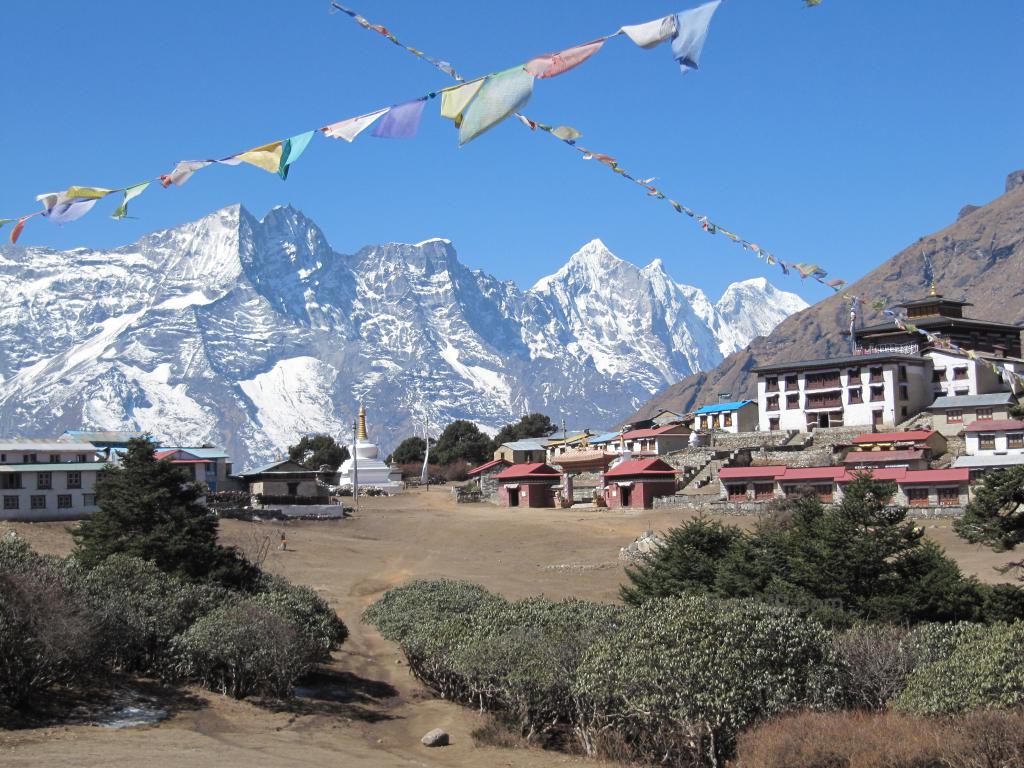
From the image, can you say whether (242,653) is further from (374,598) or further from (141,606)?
(374,598)

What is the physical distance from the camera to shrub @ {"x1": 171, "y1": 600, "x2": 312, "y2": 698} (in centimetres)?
3130

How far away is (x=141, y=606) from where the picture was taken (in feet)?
109

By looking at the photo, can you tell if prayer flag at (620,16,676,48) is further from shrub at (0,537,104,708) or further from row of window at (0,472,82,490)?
row of window at (0,472,82,490)

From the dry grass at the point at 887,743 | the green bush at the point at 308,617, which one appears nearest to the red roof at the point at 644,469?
the green bush at the point at 308,617

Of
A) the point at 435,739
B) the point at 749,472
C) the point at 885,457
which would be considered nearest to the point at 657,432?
the point at 749,472

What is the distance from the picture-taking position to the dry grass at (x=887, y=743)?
20.5 m

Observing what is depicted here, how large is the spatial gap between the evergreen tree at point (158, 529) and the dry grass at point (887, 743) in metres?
21.8

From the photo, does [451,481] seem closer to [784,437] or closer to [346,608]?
[784,437]

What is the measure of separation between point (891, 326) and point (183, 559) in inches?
2898

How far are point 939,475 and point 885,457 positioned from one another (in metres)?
7.12

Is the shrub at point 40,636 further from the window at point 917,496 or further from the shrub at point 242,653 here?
the window at point 917,496

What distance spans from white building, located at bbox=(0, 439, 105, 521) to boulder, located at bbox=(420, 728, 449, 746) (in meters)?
38.7

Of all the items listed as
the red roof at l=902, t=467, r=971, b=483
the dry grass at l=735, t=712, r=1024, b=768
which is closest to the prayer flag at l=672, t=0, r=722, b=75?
the dry grass at l=735, t=712, r=1024, b=768

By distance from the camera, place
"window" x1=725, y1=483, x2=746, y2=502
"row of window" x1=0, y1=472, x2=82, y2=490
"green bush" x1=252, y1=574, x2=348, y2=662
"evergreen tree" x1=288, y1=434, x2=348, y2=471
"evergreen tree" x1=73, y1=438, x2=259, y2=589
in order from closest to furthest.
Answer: "green bush" x1=252, y1=574, x2=348, y2=662 → "evergreen tree" x1=73, y1=438, x2=259, y2=589 → "row of window" x1=0, y1=472, x2=82, y2=490 → "window" x1=725, y1=483, x2=746, y2=502 → "evergreen tree" x1=288, y1=434, x2=348, y2=471
